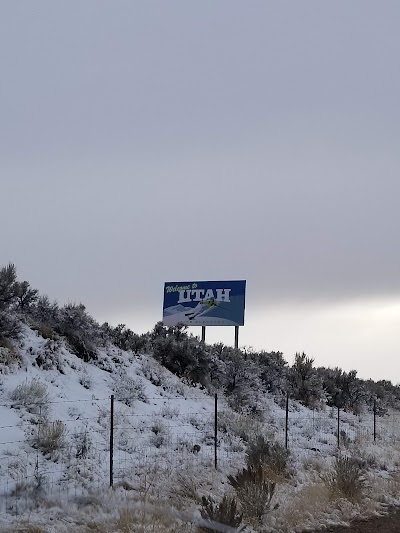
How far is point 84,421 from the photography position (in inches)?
628

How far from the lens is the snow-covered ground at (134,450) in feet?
34.7

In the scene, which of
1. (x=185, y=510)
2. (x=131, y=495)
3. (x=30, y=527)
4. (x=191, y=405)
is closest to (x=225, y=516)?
(x=185, y=510)

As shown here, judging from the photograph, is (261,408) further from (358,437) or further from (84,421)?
(84,421)

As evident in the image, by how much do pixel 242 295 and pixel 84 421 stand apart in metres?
22.1

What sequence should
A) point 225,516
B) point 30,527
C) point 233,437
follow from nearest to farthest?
1. point 30,527
2. point 225,516
3. point 233,437

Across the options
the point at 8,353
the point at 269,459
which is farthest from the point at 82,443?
the point at 8,353

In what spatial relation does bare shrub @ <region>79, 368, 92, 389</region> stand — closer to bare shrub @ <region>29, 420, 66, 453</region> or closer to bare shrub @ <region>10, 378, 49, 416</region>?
bare shrub @ <region>10, 378, 49, 416</region>

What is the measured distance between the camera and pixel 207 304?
37812 mm

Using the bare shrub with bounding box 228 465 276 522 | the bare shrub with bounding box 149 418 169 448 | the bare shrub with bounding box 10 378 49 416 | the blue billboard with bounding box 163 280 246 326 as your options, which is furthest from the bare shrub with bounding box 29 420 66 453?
the blue billboard with bounding box 163 280 246 326

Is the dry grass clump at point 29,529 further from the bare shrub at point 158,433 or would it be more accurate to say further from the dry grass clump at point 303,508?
the bare shrub at point 158,433

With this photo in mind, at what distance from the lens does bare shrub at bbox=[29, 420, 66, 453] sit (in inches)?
524

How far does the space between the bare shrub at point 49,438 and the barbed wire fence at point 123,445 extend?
0.02 m

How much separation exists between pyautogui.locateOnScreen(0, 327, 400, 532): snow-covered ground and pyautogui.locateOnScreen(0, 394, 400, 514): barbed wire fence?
0.04 meters

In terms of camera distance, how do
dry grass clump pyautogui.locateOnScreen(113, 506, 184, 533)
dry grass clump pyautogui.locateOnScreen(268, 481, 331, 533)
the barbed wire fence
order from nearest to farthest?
dry grass clump pyautogui.locateOnScreen(113, 506, 184, 533)
dry grass clump pyautogui.locateOnScreen(268, 481, 331, 533)
the barbed wire fence
